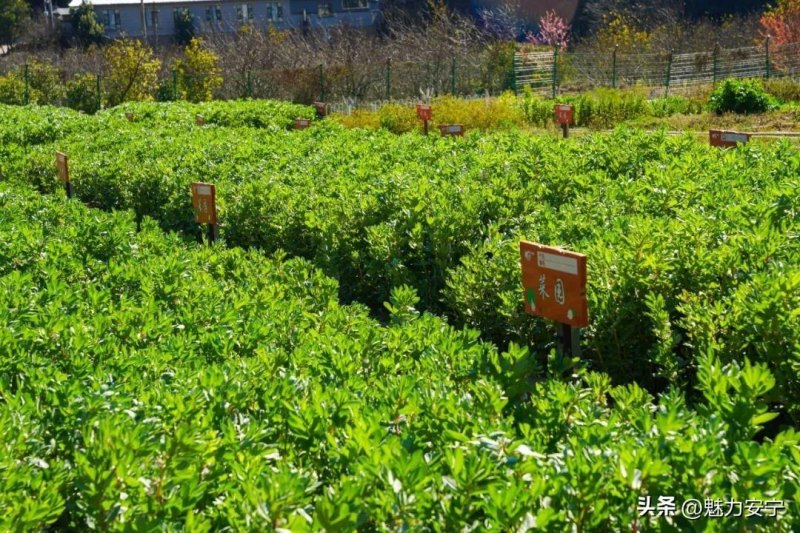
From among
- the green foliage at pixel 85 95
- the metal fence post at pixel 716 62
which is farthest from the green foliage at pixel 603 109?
the green foliage at pixel 85 95

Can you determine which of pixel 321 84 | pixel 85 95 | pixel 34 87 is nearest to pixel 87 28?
pixel 34 87

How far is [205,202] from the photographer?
764 cm

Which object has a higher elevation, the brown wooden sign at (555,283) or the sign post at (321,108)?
the sign post at (321,108)

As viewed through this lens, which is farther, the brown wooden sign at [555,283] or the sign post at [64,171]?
the sign post at [64,171]

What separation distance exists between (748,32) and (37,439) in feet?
130

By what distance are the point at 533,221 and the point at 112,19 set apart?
211 feet

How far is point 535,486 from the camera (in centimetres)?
252

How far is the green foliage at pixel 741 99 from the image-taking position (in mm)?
20781

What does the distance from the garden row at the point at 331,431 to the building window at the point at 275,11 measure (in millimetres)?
65620

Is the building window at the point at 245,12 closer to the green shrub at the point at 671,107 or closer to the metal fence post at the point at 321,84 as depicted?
the metal fence post at the point at 321,84

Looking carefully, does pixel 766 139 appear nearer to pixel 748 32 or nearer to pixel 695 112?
pixel 695 112

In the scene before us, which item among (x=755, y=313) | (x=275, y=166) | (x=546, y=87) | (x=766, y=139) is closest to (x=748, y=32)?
(x=546, y=87)

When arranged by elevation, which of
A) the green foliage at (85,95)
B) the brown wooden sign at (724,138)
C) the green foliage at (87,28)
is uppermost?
the green foliage at (87,28)

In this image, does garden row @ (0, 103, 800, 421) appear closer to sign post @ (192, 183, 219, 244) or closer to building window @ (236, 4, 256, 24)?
sign post @ (192, 183, 219, 244)
